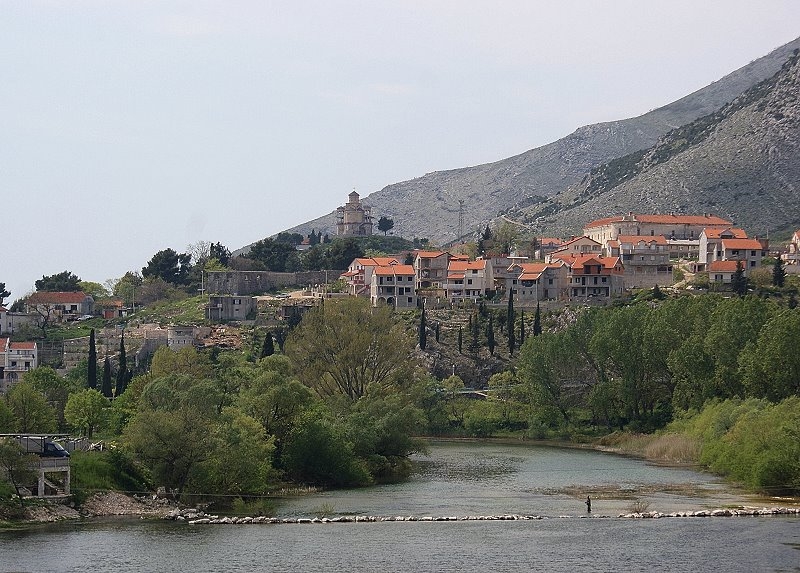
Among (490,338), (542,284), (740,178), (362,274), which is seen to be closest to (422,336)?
(490,338)

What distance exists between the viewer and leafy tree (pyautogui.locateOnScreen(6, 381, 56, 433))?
6381 cm

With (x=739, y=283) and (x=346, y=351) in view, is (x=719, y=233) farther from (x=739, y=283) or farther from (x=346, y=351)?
(x=346, y=351)

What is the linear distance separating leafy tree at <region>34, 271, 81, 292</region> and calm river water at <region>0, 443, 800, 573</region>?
3743 inches

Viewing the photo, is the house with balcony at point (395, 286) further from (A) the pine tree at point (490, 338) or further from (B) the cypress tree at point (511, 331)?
(B) the cypress tree at point (511, 331)

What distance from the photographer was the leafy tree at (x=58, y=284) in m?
150

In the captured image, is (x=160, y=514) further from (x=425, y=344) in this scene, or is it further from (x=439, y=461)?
(x=425, y=344)

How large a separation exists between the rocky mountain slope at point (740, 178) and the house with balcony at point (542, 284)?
4989cm

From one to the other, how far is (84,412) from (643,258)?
7102cm

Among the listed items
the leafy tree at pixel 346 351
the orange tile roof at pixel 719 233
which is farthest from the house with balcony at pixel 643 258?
the leafy tree at pixel 346 351

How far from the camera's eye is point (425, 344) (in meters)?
114

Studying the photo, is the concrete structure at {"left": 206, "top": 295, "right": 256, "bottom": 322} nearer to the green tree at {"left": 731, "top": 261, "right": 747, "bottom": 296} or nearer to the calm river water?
the green tree at {"left": 731, "top": 261, "right": 747, "bottom": 296}

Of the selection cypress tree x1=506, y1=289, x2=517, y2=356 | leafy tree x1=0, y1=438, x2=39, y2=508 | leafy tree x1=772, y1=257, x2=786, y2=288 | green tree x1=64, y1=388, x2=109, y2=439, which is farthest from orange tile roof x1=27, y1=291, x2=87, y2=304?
leafy tree x1=0, y1=438, x2=39, y2=508

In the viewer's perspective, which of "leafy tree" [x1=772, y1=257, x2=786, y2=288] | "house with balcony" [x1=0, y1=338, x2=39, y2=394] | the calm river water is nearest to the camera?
Result: the calm river water

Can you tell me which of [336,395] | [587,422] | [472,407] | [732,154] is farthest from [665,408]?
[732,154]
